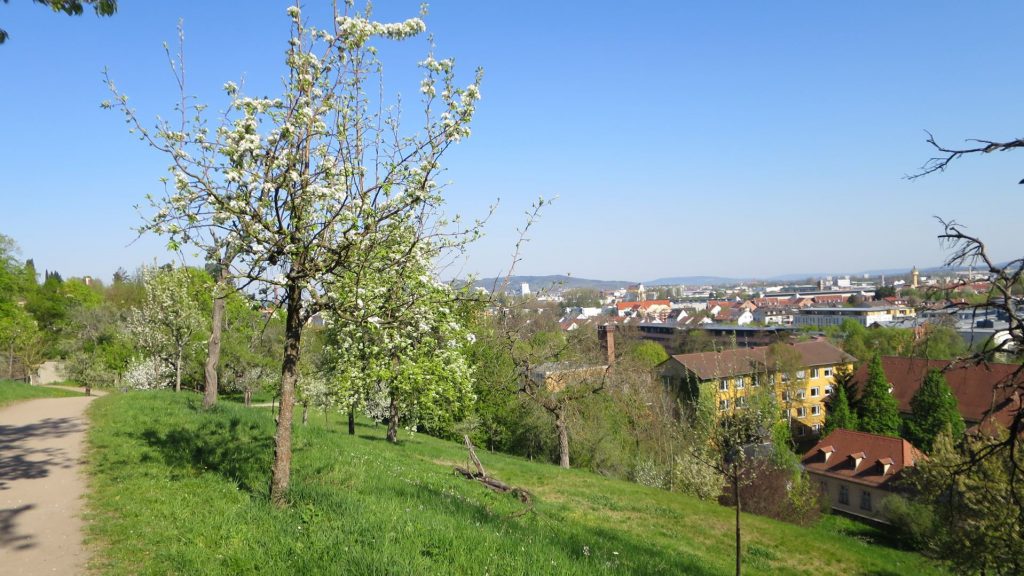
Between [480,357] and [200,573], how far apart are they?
22.0 m

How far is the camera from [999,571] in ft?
55.5

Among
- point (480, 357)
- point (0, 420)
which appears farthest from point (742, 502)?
point (0, 420)

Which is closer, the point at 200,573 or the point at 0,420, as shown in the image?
the point at 200,573

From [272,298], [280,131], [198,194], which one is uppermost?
[280,131]

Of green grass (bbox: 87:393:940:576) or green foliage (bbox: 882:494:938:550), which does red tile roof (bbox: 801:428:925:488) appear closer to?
green foliage (bbox: 882:494:938:550)

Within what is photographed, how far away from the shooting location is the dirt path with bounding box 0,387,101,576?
21.1 feet

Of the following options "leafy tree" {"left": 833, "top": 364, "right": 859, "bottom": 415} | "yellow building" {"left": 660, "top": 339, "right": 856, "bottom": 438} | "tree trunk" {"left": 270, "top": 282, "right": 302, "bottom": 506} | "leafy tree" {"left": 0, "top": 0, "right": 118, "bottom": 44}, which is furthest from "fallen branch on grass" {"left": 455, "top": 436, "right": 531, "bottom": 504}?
"leafy tree" {"left": 833, "top": 364, "right": 859, "bottom": 415}

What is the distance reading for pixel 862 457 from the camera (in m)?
39.2

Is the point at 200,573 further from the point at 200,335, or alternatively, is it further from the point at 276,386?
the point at 200,335

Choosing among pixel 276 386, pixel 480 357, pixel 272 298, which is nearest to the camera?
pixel 272 298

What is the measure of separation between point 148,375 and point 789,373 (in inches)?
2191

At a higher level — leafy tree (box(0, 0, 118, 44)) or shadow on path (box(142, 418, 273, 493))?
leafy tree (box(0, 0, 118, 44))

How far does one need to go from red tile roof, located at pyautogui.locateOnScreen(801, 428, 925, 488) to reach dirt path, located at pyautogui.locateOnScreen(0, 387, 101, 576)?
139 ft

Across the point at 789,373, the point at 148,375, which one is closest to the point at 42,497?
the point at 148,375
